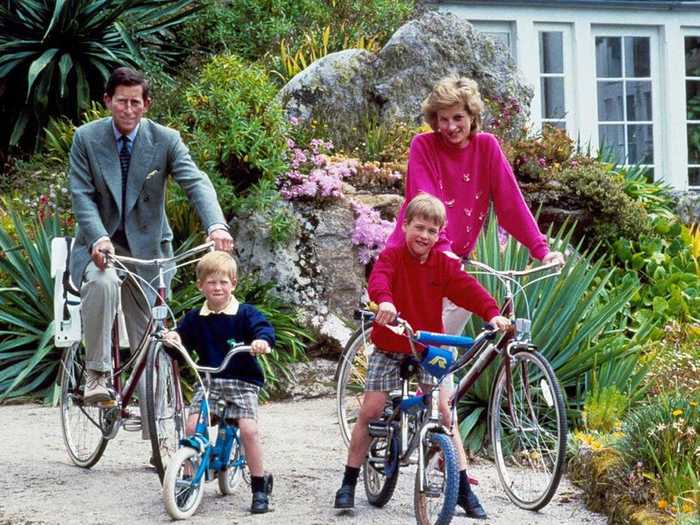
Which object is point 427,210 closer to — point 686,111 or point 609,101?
point 609,101

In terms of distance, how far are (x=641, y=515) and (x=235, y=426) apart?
1650 millimetres

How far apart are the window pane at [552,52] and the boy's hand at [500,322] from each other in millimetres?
10715

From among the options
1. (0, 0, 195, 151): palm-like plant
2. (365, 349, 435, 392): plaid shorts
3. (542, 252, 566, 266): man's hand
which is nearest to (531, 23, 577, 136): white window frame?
(0, 0, 195, 151): palm-like plant

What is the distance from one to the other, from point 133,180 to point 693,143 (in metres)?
11.3

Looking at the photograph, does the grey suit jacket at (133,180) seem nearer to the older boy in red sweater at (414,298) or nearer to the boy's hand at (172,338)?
the boy's hand at (172,338)

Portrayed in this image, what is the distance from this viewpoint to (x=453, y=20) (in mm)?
11984

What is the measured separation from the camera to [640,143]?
1586 cm

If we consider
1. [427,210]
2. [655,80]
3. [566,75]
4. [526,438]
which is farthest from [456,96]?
[655,80]

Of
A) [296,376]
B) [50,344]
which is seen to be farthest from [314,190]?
[50,344]

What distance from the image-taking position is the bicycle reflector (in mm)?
5102

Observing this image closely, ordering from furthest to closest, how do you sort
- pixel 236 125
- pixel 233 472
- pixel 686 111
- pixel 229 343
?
1. pixel 686 111
2. pixel 236 125
3. pixel 233 472
4. pixel 229 343

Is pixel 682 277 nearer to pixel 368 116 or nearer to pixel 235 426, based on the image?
pixel 368 116

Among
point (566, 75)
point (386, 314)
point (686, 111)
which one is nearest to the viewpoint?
point (386, 314)

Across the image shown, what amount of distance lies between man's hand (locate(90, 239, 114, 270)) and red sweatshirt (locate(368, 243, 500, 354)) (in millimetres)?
1226
